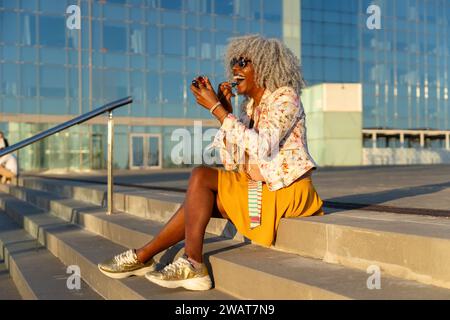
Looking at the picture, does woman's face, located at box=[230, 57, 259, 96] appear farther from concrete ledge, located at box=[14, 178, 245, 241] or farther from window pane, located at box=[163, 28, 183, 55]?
window pane, located at box=[163, 28, 183, 55]

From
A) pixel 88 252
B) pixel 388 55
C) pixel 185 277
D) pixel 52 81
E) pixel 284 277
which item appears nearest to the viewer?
pixel 284 277

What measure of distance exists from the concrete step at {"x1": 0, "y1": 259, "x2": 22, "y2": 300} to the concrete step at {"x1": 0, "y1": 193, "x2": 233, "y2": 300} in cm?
41

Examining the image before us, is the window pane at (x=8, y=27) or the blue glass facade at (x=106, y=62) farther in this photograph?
the blue glass facade at (x=106, y=62)

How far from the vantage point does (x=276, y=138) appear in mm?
2938

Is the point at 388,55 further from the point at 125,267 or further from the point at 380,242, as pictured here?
the point at 380,242

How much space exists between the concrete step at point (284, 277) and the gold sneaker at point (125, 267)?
0.26 meters

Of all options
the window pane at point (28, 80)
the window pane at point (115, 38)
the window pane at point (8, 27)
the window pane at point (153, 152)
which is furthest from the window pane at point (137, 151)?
the window pane at point (8, 27)

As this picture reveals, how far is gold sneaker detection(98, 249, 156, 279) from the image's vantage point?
317 cm

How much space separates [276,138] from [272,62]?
0.49 meters

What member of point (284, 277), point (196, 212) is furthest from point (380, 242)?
point (196, 212)

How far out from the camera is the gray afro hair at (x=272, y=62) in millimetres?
3150

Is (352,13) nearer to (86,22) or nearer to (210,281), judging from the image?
(86,22)

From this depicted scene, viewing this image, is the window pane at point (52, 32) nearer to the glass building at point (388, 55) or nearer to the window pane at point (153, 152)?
the window pane at point (153, 152)
